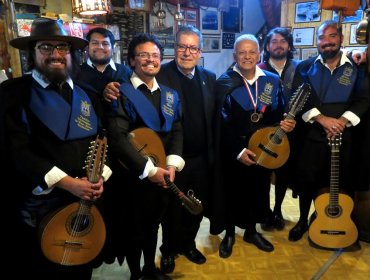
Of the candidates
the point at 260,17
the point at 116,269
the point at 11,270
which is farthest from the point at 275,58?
the point at 260,17

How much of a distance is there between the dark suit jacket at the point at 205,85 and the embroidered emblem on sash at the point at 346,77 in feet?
3.02

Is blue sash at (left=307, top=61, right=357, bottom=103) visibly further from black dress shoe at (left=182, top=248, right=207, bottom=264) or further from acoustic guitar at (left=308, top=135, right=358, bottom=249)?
black dress shoe at (left=182, top=248, right=207, bottom=264)

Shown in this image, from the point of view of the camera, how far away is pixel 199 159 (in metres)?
2.39

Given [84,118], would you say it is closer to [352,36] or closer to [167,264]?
[167,264]

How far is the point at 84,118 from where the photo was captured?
1.75 metres

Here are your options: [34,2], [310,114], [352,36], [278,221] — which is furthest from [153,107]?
[352,36]

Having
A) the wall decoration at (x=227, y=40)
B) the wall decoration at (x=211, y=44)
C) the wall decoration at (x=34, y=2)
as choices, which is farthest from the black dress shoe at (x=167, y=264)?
the wall decoration at (x=227, y=40)

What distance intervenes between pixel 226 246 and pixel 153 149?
1.13 metres

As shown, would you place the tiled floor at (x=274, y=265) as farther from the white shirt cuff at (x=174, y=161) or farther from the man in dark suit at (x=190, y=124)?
the white shirt cuff at (x=174, y=161)

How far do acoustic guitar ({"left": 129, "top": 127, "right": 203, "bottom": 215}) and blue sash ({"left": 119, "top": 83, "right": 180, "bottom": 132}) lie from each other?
0.20 feet

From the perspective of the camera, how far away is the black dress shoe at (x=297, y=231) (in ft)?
9.43

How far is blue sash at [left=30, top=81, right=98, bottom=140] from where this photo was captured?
5.36ft

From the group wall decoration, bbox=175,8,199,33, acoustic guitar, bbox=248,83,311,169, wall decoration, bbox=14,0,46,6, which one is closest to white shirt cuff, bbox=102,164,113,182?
acoustic guitar, bbox=248,83,311,169

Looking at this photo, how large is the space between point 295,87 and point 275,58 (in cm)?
61
